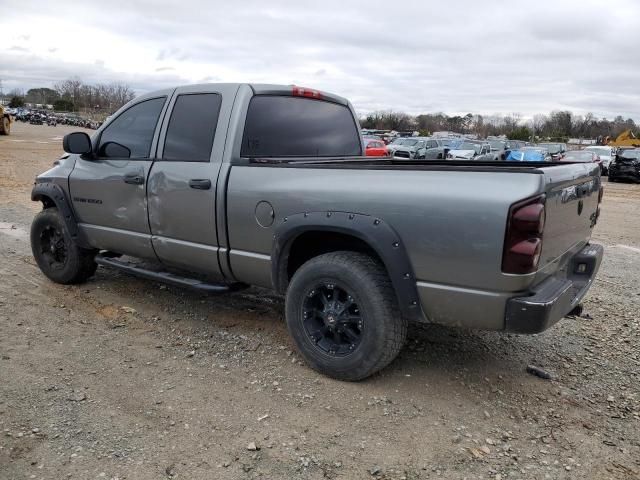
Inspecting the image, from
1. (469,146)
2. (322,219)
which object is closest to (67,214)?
(322,219)

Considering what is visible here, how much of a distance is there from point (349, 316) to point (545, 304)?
46.6 inches

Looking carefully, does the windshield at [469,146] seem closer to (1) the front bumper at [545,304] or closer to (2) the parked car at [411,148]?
(2) the parked car at [411,148]

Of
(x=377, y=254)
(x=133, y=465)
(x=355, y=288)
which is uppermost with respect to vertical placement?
(x=377, y=254)

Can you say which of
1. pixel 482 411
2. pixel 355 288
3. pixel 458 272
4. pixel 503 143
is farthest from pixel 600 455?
pixel 503 143

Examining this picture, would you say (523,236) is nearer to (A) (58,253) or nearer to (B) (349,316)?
(B) (349,316)

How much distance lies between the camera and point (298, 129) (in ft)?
15.1

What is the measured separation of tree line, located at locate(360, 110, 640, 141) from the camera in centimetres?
8481

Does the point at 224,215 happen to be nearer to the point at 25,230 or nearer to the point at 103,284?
the point at 103,284

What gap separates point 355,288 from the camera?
3.40m

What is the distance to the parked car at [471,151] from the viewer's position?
26659mm

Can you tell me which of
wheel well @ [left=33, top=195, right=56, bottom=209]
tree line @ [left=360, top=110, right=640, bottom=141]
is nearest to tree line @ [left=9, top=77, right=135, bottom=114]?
tree line @ [left=360, top=110, right=640, bottom=141]

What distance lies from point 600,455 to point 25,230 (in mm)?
7816

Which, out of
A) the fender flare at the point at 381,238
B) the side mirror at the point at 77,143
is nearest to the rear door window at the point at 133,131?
the side mirror at the point at 77,143

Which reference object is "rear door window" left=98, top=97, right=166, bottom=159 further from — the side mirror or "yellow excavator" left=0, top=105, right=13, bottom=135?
"yellow excavator" left=0, top=105, right=13, bottom=135
